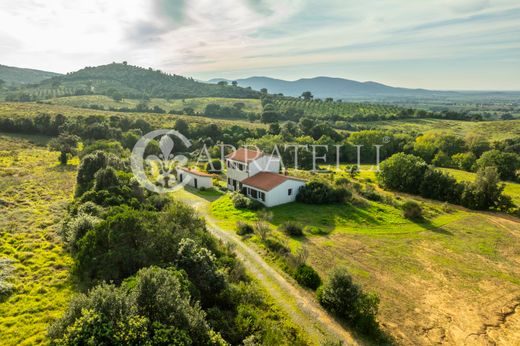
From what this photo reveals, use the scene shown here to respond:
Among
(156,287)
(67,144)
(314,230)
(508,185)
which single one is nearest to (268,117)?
(67,144)

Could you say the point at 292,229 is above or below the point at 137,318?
below

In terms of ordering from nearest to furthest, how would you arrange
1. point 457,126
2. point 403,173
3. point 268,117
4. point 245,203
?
point 245,203, point 403,173, point 457,126, point 268,117

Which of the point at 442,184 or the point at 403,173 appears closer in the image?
the point at 442,184

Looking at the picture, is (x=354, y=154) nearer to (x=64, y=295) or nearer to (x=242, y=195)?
(x=242, y=195)

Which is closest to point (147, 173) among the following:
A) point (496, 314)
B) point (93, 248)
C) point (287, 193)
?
point (287, 193)

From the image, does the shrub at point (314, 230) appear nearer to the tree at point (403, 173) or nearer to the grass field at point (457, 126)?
the tree at point (403, 173)

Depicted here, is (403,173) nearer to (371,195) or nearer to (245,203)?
(371,195)
